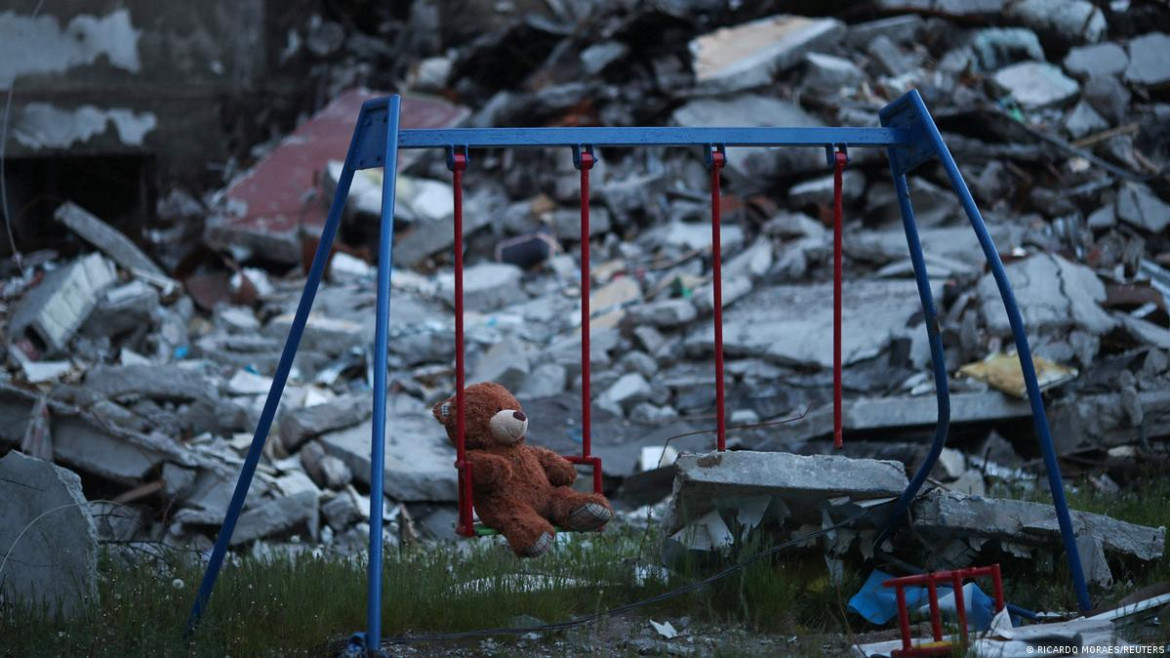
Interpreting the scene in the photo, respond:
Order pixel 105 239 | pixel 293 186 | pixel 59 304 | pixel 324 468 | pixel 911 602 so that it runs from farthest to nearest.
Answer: pixel 293 186 → pixel 105 239 → pixel 59 304 → pixel 324 468 → pixel 911 602

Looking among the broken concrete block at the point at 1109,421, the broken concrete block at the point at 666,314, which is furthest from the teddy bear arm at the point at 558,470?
the broken concrete block at the point at 666,314

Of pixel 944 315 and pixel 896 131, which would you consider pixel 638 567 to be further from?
pixel 944 315

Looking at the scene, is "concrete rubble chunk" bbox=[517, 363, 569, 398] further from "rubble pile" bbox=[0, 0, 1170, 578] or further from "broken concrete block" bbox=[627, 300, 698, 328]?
"broken concrete block" bbox=[627, 300, 698, 328]

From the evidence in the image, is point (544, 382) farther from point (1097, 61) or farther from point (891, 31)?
point (1097, 61)

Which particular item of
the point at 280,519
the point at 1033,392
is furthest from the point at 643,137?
the point at 280,519

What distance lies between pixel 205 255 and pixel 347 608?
7264 mm

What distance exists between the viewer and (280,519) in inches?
205

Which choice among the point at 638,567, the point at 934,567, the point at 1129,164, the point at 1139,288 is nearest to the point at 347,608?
the point at 638,567

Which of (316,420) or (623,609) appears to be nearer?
(623,609)

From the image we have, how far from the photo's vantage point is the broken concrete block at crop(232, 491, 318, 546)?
16.8 ft

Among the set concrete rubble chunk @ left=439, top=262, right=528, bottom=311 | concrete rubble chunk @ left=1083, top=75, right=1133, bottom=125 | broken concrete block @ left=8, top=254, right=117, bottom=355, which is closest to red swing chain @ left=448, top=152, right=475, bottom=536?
broken concrete block @ left=8, top=254, right=117, bottom=355

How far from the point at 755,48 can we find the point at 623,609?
28.5 feet

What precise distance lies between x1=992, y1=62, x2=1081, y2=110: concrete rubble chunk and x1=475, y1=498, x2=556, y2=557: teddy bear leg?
888 cm

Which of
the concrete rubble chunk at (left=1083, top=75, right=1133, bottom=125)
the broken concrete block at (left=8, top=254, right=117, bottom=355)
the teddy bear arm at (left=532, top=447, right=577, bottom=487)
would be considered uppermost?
the concrete rubble chunk at (left=1083, top=75, right=1133, bottom=125)
